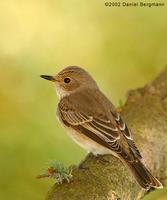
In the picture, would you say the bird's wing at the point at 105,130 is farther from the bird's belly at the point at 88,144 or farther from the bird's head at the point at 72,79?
the bird's head at the point at 72,79

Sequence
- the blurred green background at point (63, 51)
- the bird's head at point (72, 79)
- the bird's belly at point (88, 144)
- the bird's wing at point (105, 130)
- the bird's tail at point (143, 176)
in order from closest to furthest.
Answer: the bird's tail at point (143, 176) → the bird's wing at point (105, 130) → the bird's belly at point (88, 144) → the bird's head at point (72, 79) → the blurred green background at point (63, 51)

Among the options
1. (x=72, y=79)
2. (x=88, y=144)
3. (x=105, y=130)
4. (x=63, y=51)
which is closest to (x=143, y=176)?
(x=105, y=130)

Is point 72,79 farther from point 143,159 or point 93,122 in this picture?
point 143,159

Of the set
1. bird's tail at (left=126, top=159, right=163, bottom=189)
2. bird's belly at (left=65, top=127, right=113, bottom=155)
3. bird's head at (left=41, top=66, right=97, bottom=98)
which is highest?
bird's head at (left=41, top=66, right=97, bottom=98)

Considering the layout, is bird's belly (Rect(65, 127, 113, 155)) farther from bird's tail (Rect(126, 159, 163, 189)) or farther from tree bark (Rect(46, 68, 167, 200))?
bird's tail (Rect(126, 159, 163, 189))

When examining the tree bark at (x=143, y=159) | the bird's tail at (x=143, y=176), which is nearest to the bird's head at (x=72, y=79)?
the tree bark at (x=143, y=159)

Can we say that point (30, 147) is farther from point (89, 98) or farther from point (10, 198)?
point (89, 98)

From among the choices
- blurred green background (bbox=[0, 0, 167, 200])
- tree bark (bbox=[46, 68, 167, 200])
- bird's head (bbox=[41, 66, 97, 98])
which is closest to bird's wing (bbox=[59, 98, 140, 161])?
tree bark (bbox=[46, 68, 167, 200])
